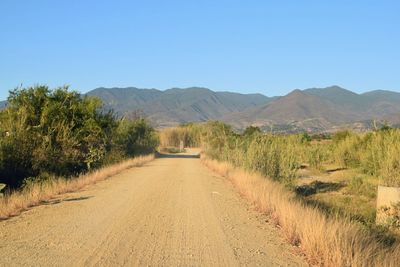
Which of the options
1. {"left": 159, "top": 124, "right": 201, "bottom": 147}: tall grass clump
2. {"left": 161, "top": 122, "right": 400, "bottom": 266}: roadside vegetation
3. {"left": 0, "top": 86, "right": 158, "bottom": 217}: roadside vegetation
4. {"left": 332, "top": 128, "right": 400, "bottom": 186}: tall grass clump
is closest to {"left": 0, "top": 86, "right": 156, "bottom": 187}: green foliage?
{"left": 0, "top": 86, "right": 158, "bottom": 217}: roadside vegetation

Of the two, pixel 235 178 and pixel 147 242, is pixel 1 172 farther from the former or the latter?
pixel 147 242

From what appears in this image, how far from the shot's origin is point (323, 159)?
125 feet

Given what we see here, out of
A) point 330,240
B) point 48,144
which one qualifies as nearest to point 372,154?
point 330,240

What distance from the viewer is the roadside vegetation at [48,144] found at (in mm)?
18803

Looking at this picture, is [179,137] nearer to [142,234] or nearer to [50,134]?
[50,134]

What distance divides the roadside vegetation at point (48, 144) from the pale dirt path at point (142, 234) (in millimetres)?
1795

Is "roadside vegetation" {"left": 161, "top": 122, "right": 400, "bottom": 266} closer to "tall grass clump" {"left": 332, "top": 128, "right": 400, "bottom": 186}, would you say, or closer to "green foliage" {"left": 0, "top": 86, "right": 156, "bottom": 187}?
"tall grass clump" {"left": 332, "top": 128, "right": 400, "bottom": 186}

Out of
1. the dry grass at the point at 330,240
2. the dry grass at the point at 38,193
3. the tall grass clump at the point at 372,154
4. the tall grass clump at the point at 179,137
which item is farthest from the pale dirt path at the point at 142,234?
the tall grass clump at the point at 179,137

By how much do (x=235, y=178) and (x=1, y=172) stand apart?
960cm

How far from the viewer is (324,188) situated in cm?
2583

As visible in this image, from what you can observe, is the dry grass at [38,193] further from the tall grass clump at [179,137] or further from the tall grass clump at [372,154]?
the tall grass clump at [179,137]

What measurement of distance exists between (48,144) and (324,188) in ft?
42.4

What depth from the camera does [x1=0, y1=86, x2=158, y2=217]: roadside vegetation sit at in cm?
1880

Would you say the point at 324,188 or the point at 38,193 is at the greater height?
the point at 38,193
